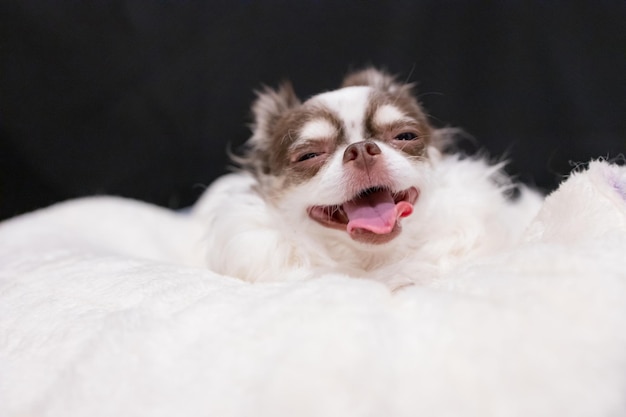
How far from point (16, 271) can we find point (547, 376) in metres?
0.98

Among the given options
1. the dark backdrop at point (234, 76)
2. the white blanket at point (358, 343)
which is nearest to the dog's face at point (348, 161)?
the white blanket at point (358, 343)

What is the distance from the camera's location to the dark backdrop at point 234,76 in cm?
184

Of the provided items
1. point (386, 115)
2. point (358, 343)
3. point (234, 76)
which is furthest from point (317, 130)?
point (234, 76)

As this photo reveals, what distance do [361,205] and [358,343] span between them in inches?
20.6

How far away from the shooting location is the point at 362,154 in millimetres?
997

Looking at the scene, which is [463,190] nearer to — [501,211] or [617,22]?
[501,211]

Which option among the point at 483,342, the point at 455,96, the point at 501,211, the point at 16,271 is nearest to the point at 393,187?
the point at 501,211

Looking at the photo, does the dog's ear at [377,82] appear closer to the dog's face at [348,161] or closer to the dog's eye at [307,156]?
the dog's face at [348,161]

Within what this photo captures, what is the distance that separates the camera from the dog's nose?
0.99 m

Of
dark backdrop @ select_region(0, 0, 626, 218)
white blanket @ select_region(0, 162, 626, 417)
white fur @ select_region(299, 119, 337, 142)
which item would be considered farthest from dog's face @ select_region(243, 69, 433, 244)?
dark backdrop @ select_region(0, 0, 626, 218)

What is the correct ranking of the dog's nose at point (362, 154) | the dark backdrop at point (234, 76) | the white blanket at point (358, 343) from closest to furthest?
the white blanket at point (358, 343)
the dog's nose at point (362, 154)
the dark backdrop at point (234, 76)

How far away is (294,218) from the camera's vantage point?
116 cm

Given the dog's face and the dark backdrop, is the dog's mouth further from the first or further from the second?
the dark backdrop

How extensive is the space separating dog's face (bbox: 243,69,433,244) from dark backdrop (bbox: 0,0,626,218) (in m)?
0.74
